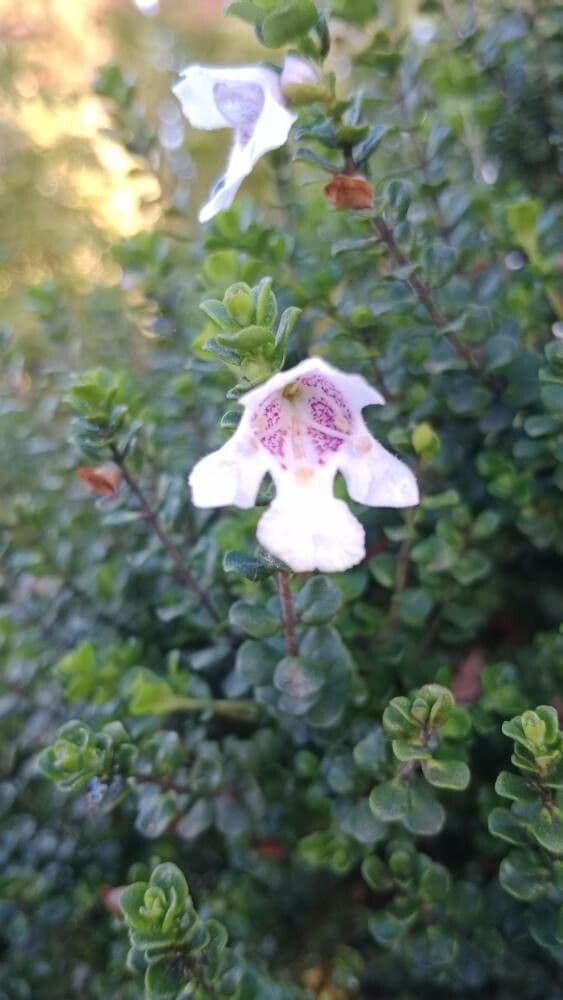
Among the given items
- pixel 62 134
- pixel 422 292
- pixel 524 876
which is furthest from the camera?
pixel 62 134

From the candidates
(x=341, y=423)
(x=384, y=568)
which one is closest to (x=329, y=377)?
(x=341, y=423)

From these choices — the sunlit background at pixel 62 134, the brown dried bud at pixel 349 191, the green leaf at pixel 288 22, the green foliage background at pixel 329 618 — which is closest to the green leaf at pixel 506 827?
the green foliage background at pixel 329 618

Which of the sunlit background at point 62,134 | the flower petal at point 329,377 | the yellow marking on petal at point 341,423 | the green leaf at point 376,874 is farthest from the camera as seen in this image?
the sunlit background at point 62,134

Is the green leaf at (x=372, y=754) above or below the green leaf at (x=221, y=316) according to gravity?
below

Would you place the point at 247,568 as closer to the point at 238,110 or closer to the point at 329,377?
the point at 329,377

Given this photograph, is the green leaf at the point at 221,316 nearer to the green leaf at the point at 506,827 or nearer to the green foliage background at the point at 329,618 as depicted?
the green foliage background at the point at 329,618

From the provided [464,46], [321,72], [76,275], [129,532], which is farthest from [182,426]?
[76,275]

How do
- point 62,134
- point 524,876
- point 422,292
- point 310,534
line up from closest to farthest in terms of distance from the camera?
point 310,534
point 524,876
point 422,292
point 62,134

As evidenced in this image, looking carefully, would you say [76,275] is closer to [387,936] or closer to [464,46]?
[464,46]
